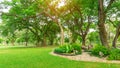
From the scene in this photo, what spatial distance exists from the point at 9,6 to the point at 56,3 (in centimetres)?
749

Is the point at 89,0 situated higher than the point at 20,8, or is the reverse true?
the point at 20,8

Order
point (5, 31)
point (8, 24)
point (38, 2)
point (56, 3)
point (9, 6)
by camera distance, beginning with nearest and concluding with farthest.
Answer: point (38, 2) → point (56, 3) → point (9, 6) → point (8, 24) → point (5, 31)

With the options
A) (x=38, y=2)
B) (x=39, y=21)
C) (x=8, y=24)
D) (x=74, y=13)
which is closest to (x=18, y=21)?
(x=8, y=24)

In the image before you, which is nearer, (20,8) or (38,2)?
(38,2)

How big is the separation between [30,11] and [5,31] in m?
9.40

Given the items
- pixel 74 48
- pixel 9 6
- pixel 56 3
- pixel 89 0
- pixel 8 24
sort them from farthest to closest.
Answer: pixel 8 24
pixel 9 6
pixel 56 3
pixel 89 0
pixel 74 48

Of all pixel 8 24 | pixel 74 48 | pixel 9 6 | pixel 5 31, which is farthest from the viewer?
pixel 5 31

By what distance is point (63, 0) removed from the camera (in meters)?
21.1

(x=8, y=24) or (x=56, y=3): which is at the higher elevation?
(x=56, y=3)

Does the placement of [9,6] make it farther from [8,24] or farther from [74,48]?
[74,48]

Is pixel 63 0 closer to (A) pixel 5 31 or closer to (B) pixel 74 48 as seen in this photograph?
(B) pixel 74 48

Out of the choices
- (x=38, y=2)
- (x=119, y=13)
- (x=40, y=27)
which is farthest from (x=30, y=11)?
(x=119, y=13)

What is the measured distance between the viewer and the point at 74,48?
11.9m

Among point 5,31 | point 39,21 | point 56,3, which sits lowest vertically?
point 5,31
